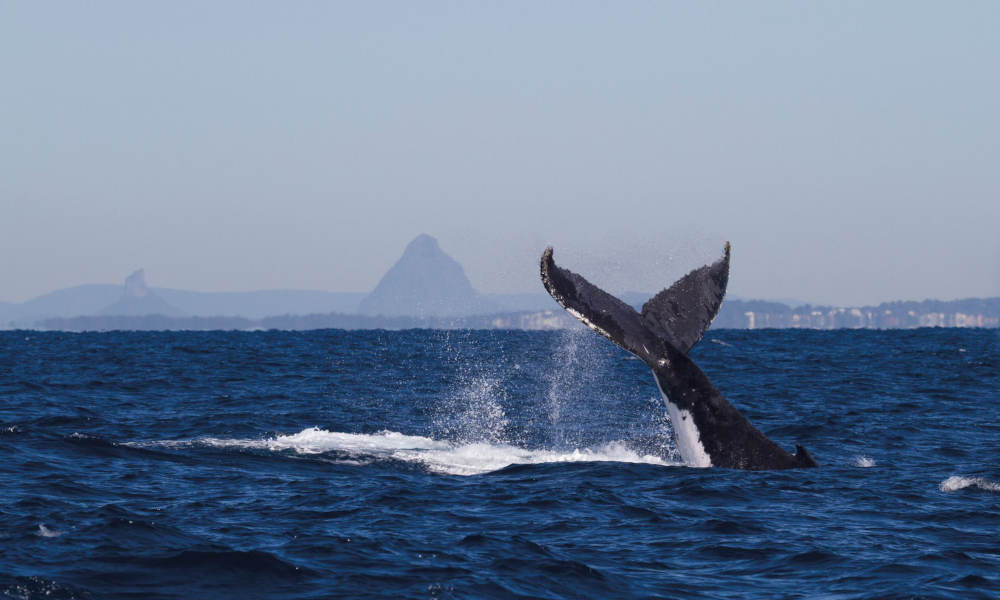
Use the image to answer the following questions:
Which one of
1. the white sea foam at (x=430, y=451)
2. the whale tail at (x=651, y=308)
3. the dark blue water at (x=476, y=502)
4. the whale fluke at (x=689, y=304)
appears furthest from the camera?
the white sea foam at (x=430, y=451)

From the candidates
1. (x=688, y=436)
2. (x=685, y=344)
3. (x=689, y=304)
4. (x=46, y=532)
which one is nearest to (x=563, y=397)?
(x=688, y=436)

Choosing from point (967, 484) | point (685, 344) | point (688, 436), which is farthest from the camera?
point (688, 436)

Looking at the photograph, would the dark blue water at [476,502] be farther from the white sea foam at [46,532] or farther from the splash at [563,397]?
the splash at [563,397]

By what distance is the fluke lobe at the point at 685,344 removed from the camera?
1198cm

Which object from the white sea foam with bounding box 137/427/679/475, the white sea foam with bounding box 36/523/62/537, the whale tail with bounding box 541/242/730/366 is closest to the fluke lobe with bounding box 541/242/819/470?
the whale tail with bounding box 541/242/730/366

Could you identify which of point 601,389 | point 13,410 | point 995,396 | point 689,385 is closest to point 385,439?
point 689,385

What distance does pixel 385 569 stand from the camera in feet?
29.2

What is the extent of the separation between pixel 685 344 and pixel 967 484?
3865 millimetres

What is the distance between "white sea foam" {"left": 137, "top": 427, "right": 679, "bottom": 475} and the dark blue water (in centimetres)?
7

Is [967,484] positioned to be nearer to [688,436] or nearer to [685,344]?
[688,436]

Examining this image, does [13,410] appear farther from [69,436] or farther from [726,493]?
[726,493]

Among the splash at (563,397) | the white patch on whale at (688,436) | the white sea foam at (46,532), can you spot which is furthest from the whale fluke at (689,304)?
the white sea foam at (46,532)

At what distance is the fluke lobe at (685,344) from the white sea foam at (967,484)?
168 centimetres

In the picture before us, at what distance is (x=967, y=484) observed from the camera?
42.3 feet
